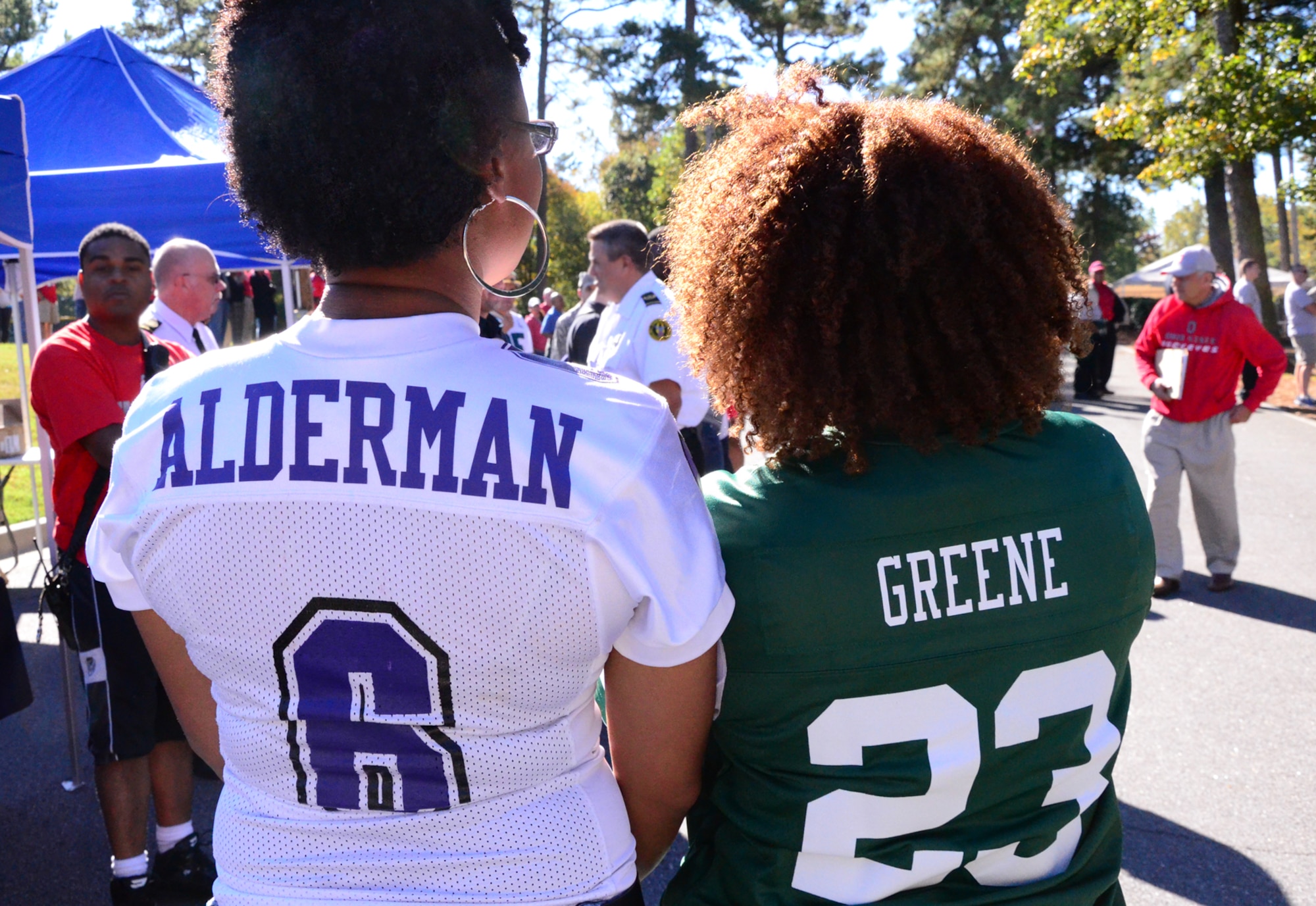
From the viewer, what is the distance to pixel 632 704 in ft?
4.08

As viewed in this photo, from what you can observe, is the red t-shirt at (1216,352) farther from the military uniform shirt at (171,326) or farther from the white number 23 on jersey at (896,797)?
the white number 23 on jersey at (896,797)

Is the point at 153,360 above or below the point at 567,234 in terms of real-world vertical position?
below

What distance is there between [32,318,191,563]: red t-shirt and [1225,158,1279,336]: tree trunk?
18.8 m

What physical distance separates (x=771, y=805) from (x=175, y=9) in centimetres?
3612

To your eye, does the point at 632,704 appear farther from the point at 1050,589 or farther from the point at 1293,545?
the point at 1293,545

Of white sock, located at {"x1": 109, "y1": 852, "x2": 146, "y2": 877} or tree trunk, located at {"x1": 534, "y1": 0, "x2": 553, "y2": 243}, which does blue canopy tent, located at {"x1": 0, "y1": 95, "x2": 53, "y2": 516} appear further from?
tree trunk, located at {"x1": 534, "y1": 0, "x2": 553, "y2": 243}

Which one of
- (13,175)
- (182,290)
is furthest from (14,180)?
(182,290)

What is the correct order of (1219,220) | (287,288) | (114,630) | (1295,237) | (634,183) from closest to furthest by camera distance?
1. (114,630)
2. (287,288)
3. (1219,220)
4. (634,183)
5. (1295,237)

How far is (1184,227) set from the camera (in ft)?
312

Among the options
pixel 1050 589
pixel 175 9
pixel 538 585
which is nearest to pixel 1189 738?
pixel 1050 589

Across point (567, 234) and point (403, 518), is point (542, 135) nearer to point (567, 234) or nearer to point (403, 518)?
point (403, 518)

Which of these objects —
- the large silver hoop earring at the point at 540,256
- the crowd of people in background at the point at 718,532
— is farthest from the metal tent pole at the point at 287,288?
the crowd of people in background at the point at 718,532

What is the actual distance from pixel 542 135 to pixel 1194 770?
3.82 m

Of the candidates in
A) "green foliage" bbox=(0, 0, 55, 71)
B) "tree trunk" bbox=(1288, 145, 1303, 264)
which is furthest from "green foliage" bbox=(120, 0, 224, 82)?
"tree trunk" bbox=(1288, 145, 1303, 264)
